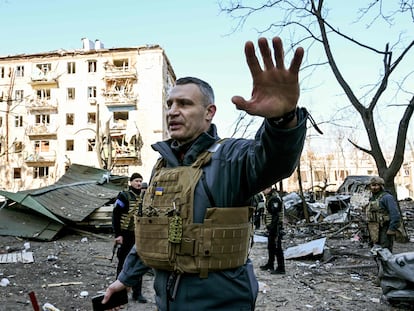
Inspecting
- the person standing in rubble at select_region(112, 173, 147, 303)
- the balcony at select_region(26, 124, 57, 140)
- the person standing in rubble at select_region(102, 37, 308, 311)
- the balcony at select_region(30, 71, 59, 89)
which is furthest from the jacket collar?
the balcony at select_region(30, 71, 59, 89)

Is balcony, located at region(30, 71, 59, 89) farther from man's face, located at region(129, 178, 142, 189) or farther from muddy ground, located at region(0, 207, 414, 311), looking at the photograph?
man's face, located at region(129, 178, 142, 189)

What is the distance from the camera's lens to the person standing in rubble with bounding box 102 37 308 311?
4.70ft

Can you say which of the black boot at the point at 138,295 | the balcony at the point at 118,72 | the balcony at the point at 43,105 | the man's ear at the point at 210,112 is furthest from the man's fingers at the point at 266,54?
the balcony at the point at 43,105

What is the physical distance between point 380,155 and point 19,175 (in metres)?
35.7

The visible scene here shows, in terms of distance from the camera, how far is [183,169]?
74.3 inches

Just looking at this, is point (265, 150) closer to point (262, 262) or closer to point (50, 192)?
point (262, 262)

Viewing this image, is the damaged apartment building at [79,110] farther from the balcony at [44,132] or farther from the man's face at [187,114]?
the man's face at [187,114]

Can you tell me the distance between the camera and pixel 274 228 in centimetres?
834

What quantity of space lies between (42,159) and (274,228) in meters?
33.4

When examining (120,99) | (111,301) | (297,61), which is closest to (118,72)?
(120,99)

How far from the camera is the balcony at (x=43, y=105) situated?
37.1 meters

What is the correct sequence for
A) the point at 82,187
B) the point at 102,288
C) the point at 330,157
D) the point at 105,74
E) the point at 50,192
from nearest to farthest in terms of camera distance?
the point at 102,288, the point at 50,192, the point at 82,187, the point at 105,74, the point at 330,157

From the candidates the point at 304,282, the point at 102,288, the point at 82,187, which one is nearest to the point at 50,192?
the point at 82,187

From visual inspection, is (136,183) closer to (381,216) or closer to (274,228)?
(274,228)
